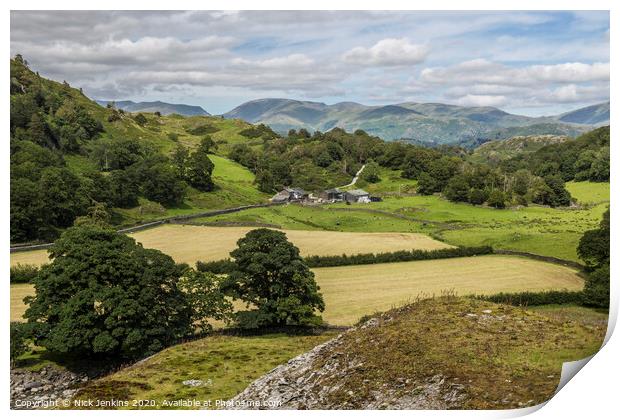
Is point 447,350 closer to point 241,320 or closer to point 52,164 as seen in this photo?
point 241,320

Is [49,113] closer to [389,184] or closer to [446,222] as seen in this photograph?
[446,222]

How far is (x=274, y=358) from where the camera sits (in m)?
16.1

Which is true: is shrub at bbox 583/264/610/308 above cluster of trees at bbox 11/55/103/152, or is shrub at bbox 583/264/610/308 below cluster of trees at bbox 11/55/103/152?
below

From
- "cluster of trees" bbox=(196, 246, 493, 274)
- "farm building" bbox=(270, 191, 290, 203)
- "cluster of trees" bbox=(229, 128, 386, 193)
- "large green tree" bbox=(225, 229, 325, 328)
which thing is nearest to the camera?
"large green tree" bbox=(225, 229, 325, 328)

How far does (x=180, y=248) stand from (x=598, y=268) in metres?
19.9

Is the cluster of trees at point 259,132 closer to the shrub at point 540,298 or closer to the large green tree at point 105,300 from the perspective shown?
the shrub at point 540,298

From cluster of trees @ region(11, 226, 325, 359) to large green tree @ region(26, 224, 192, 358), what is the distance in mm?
33

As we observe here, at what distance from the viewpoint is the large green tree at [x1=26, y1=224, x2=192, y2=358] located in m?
16.4

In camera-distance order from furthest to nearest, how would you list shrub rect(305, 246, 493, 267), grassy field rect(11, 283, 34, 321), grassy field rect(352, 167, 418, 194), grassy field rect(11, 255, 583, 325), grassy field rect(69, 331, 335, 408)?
grassy field rect(352, 167, 418, 194), shrub rect(305, 246, 493, 267), grassy field rect(11, 255, 583, 325), grassy field rect(11, 283, 34, 321), grassy field rect(69, 331, 335, 408)

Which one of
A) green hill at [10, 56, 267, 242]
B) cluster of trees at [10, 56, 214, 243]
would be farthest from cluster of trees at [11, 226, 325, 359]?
green hill at [10, 56, 267, 242]

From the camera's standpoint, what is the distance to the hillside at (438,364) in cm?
1234

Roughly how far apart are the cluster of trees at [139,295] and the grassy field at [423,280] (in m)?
3.43

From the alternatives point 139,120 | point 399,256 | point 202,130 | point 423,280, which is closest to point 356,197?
point 399,256

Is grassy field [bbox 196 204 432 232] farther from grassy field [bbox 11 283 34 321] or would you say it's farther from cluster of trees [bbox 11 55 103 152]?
cluster of trees [bbox 11 55 103 152]
